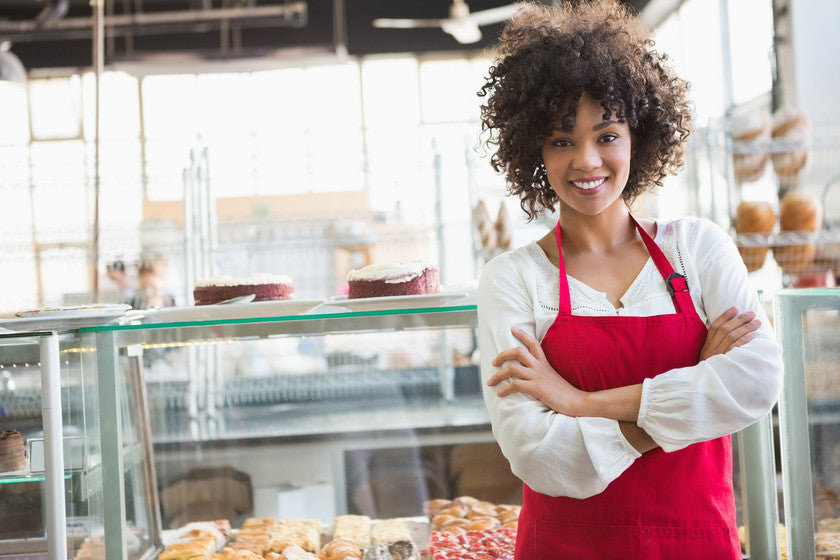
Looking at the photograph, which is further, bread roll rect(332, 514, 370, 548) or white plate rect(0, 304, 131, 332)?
bread roll rect(332, 514, 370, 548)

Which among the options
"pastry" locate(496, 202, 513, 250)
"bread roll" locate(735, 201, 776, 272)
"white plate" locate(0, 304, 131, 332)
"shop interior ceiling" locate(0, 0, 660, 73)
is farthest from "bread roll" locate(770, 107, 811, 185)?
"shop interior ceiling" locate(0, 0, 660, 73)

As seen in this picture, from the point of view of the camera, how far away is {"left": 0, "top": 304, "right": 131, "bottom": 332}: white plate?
1.53m

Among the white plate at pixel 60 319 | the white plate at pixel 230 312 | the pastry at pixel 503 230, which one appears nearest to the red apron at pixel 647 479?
the white plate at pixel 230 312

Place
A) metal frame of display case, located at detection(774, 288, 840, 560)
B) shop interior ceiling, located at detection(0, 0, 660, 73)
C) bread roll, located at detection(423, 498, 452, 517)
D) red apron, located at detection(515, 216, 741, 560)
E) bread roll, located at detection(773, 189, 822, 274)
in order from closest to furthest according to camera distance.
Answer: red apron, located at detection(515, 216, 741, 560), metal frame of display case, located at detection(774, 288, 840, 560), bread roll, located at detection(423, 498, 452, 517), bread roll, located at detection(773, 189, 822, 274), shop interior ceiling, located at detection(0, 0, 660, 73)

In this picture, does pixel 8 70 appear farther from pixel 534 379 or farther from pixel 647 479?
pixel 647 479

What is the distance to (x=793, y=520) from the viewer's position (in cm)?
160

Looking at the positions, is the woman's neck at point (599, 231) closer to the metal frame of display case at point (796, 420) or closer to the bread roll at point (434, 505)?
the metal frame of display case at point (796, 420)

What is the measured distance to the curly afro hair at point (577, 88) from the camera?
1.42 meters

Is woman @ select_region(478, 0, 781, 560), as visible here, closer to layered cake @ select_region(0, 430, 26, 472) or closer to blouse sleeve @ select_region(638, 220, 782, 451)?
blouse sleeve @ select_region(638, 220, 782, 451)

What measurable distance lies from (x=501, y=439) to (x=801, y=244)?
3198 millimetres

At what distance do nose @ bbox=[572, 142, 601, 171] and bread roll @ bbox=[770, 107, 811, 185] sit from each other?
10.3 ft

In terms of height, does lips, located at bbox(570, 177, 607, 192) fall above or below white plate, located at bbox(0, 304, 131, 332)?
above

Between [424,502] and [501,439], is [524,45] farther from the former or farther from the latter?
[424,502]

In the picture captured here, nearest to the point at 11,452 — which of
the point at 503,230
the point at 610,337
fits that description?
the point at 610,337
